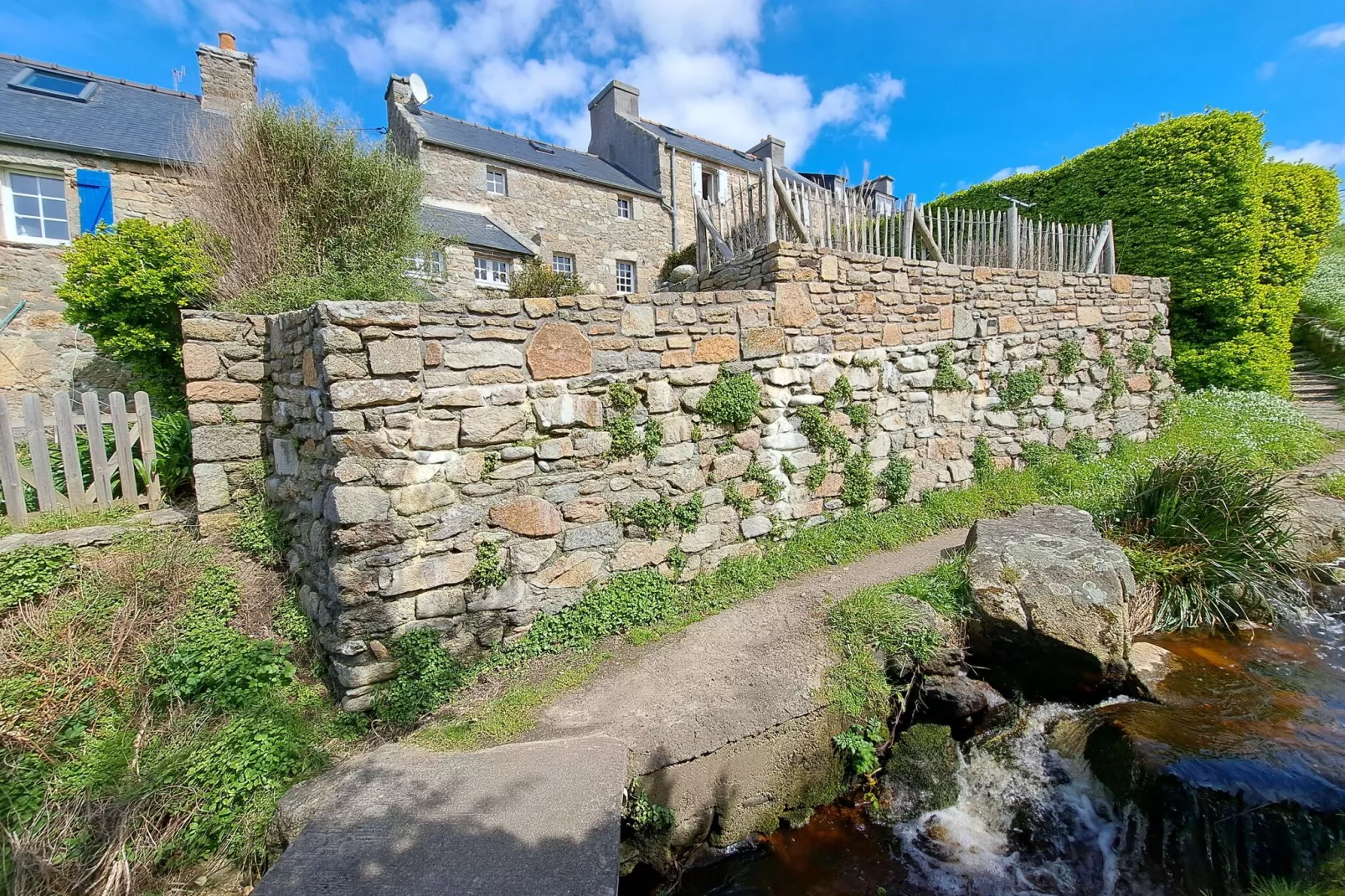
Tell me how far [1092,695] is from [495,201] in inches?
651

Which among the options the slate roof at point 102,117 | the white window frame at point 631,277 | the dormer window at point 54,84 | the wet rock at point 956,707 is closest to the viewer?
the wet rock at point 956,707

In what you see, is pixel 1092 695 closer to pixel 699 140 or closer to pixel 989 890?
pixel 989 890

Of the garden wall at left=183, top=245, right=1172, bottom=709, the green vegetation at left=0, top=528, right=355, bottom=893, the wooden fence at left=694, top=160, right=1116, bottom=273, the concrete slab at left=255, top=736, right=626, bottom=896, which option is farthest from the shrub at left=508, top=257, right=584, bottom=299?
the concrete slab at left=255, top=736, right=626, bottom=896

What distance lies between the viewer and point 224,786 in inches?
123

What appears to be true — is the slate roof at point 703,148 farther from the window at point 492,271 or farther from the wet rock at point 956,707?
the wet rock at point 956,707

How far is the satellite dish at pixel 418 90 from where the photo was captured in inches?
611

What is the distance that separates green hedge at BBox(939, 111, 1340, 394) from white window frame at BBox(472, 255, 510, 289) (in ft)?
39.9

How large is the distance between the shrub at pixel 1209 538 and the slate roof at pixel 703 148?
15624mm

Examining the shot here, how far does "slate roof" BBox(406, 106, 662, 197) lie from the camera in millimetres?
15359

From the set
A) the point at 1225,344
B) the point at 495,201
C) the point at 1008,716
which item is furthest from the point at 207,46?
the point at 1225,344

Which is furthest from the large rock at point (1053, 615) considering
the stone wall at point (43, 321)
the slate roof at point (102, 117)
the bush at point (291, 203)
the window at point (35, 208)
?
the window at point (35, 208)

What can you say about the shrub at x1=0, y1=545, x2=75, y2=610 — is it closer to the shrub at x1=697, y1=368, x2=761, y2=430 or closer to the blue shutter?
the shrub at x1=697, y1=368, x2=761, y2=430

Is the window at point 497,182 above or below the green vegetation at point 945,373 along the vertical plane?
above

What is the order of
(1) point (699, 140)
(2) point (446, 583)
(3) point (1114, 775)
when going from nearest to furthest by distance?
(3) point (1114, 775) → (2) point (446, 583) → (1) point (699, 140)
